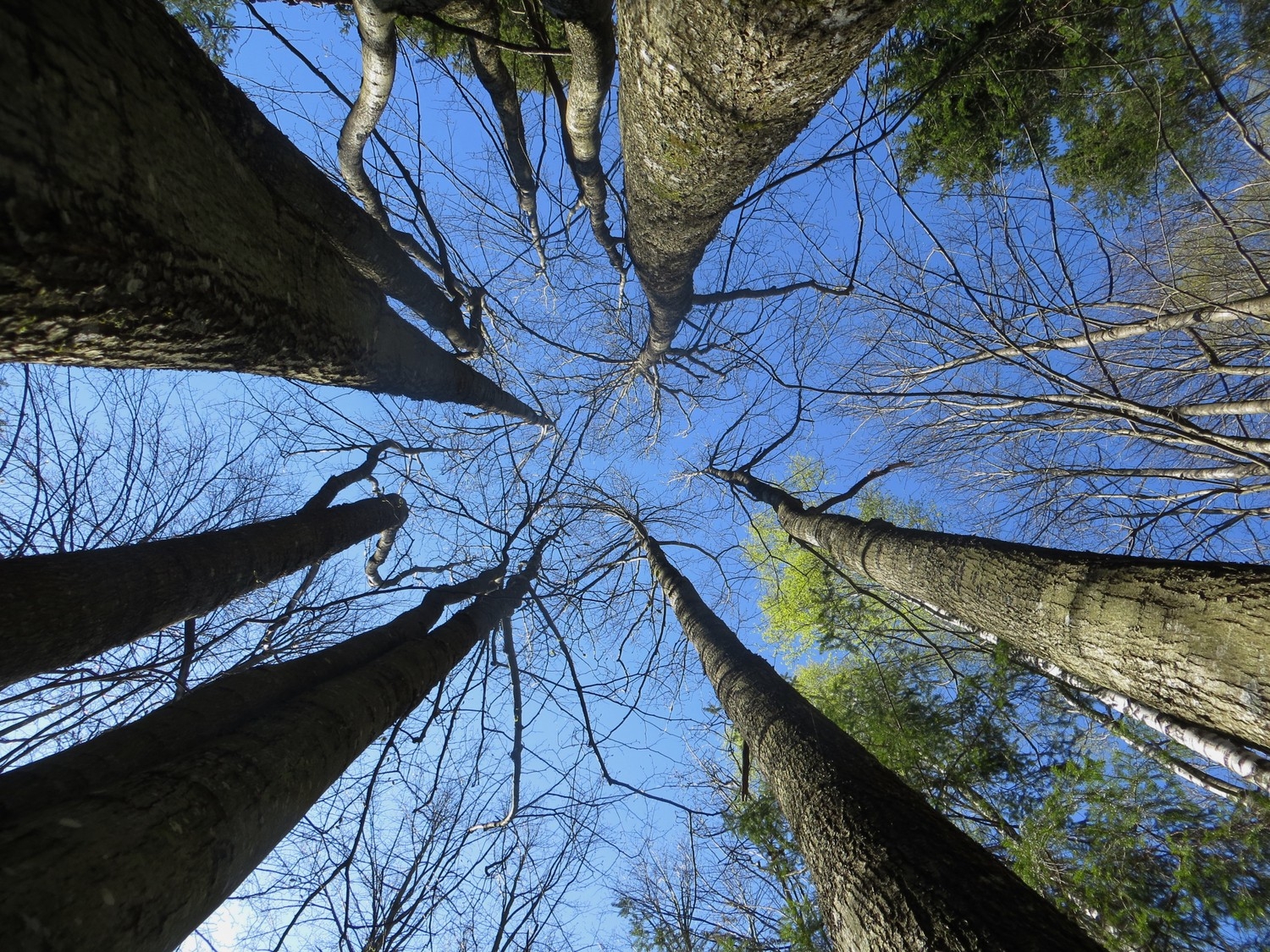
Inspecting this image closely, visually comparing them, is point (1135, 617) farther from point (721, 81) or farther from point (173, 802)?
point (173, 802)

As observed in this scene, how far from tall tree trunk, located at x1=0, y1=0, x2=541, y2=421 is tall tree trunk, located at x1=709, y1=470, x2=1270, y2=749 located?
3018 mm

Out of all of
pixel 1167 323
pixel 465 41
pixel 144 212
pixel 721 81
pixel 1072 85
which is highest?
pixel 1072 85

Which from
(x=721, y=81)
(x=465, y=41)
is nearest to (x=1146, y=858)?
(x=721, y=81)

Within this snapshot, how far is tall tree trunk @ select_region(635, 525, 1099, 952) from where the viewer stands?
5.09 feet

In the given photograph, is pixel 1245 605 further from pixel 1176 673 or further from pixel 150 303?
pixel 150 303

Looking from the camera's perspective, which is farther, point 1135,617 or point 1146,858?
point 1146,858

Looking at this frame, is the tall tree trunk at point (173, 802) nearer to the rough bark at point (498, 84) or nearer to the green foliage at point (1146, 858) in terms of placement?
the rough bark at point (498, 84)

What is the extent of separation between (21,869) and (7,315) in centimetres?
101

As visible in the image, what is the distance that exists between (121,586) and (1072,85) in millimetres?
8168

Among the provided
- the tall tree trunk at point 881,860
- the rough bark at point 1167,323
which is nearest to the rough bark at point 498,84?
the rough bark at point 1167,323

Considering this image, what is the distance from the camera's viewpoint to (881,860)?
1.84 meters

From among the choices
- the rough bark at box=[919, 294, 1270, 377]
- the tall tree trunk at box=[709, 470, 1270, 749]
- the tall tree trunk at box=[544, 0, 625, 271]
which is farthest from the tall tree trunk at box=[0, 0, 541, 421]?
the rough bark at box=[919, 294, 1270, 377]

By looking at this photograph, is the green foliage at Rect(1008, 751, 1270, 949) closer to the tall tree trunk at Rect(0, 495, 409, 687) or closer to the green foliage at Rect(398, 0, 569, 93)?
the tall tree trunk at Rect(0, 495, 409, 687)

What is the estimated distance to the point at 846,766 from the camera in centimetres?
239
